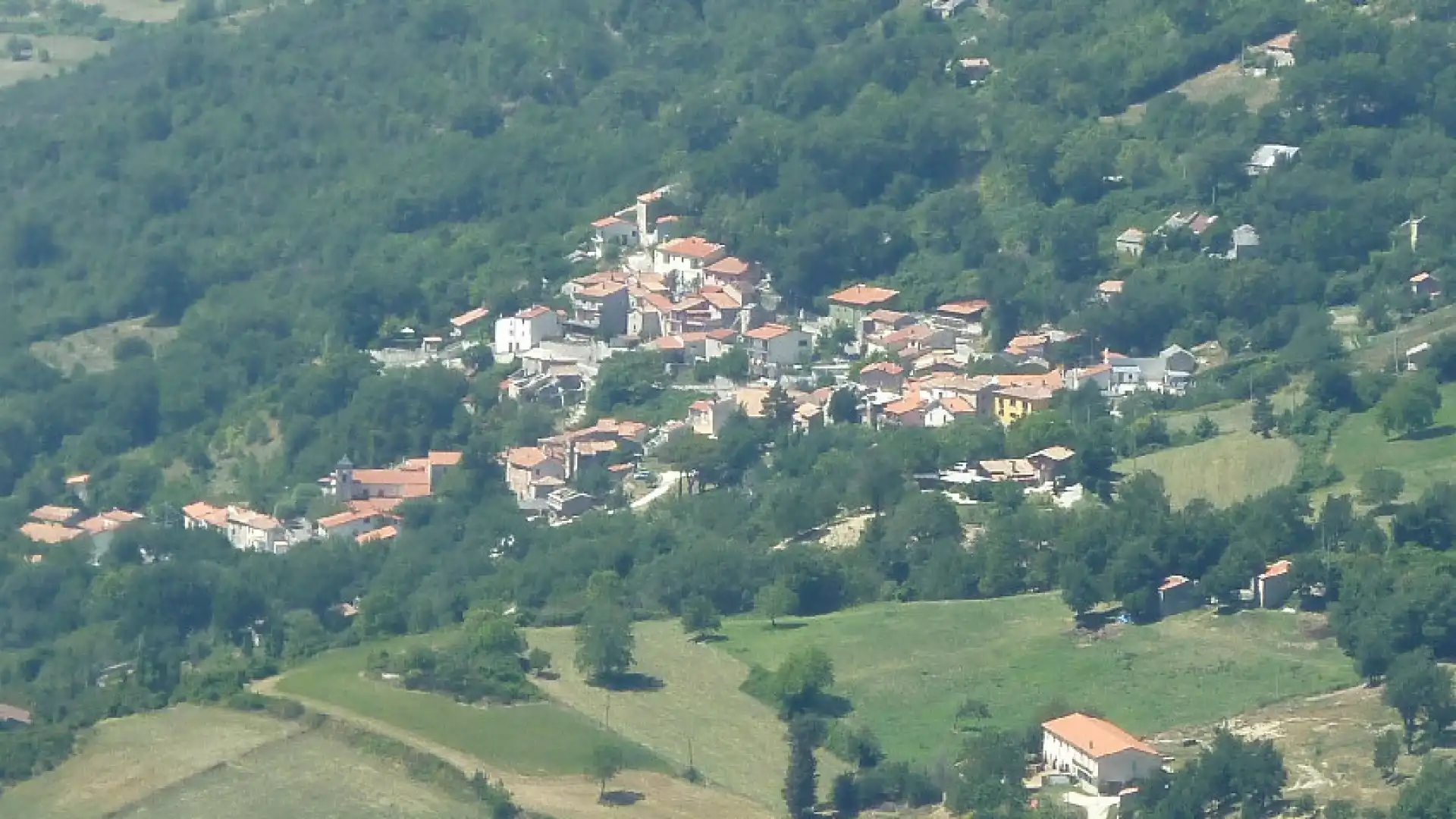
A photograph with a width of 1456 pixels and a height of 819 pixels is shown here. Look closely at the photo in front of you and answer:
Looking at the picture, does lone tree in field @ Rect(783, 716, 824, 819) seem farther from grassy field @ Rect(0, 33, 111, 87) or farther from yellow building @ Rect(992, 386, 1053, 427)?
grassy field @ Rect(0, 33, 111, 87)

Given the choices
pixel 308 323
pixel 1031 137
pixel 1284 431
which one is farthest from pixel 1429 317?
pixel 308 323

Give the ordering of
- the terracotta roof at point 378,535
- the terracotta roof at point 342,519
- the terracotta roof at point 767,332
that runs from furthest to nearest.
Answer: the terracotta roof at point 767,332, the terracotta roof at point 342,519, the terracotta roof at point 378,535

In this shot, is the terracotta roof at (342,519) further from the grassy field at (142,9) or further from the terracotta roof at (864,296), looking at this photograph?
the grassy field at (142,9)

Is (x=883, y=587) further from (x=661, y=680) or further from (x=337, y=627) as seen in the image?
(x=337, y=627)

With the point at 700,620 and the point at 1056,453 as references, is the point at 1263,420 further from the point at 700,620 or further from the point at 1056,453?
the point at 700,620

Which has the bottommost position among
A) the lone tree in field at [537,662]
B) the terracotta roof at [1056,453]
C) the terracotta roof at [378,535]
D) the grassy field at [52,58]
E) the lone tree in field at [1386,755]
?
the lone tree in field at [1386,755]

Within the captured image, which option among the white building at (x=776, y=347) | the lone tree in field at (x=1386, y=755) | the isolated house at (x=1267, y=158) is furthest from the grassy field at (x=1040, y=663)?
the isolated house at (x=1267, y=158)
